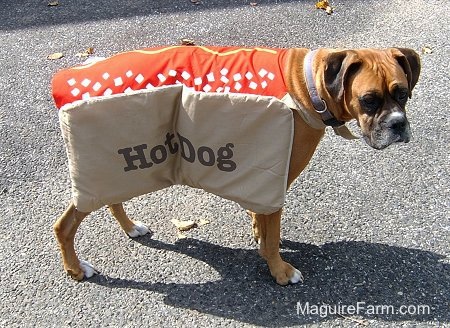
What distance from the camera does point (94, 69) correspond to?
10.2 ft

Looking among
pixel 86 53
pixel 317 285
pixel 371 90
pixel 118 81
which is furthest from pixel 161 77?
pixel 86 53

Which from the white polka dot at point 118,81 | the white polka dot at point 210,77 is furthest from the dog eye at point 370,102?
the white polka dot at point 118,81

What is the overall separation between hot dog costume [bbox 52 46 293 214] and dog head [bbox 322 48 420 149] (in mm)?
296

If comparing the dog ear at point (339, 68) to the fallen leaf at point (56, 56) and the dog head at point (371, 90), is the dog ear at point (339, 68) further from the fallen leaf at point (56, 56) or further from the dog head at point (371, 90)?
the fallen leaf at point (56, 56)

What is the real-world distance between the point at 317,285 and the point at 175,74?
164 cm

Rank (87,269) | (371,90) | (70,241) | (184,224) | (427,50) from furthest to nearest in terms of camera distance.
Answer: (427,50) < (184,224) < (87,269) < (70,241) < (371,90)

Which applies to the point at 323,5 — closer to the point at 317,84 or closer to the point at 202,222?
the point at 202,222

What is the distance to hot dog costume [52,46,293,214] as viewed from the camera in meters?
2.96

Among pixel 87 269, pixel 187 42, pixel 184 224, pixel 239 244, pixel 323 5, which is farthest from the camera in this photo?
pixel 323 5

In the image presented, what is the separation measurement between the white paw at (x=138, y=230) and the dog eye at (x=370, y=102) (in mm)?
1840

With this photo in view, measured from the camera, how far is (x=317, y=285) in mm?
3543

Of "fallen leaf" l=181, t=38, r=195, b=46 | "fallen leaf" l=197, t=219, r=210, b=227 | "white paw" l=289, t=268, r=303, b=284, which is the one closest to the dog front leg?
"white paw" l=289, t=268, r=303, b=284

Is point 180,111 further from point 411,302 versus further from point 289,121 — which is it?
point 411,302

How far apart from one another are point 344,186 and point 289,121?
1509mm
